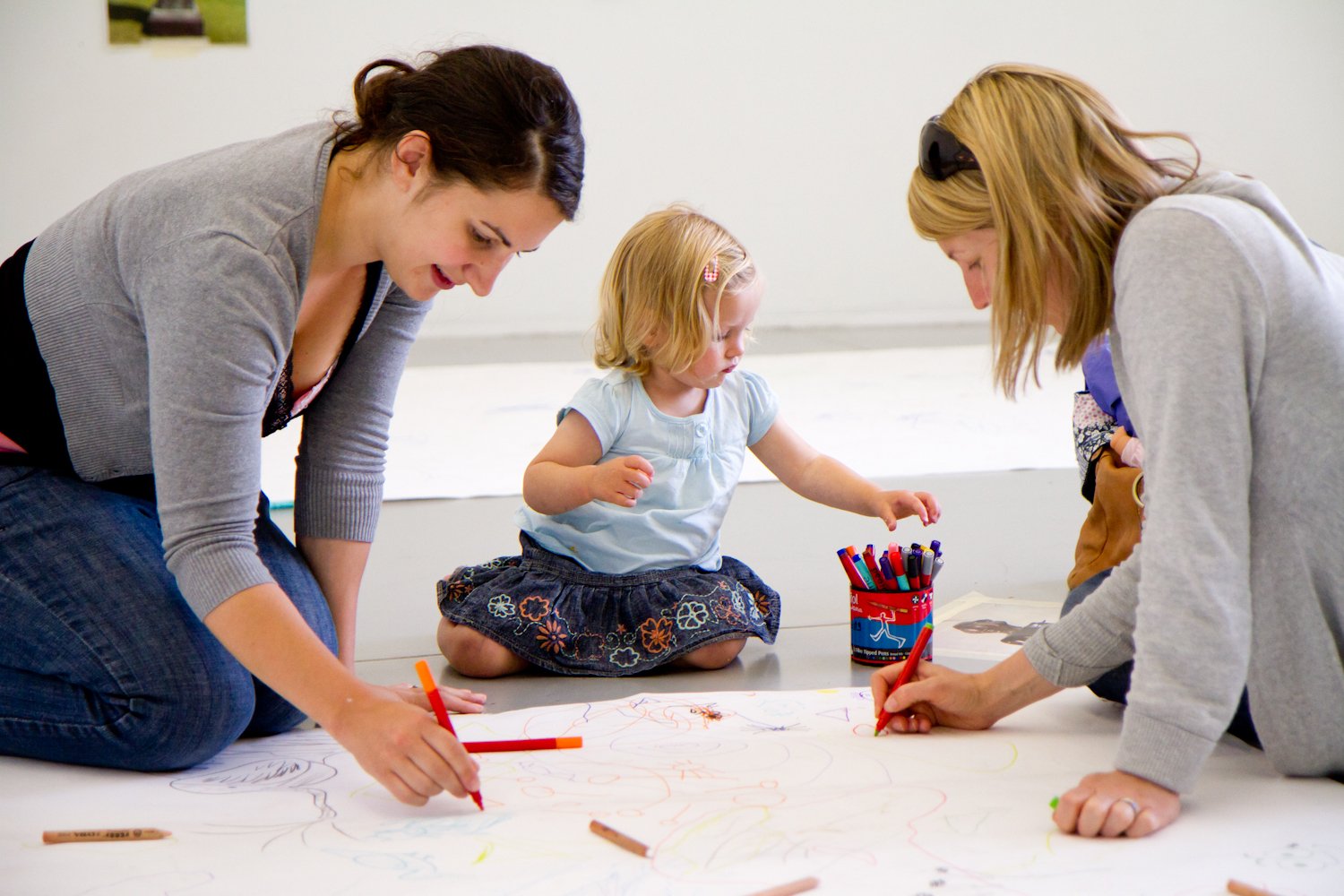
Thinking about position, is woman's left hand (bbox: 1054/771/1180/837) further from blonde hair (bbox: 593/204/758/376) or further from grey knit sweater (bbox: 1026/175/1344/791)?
blonde hair (bbox: 593/204/758/376)

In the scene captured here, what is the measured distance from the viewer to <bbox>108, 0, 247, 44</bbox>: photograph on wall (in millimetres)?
5086

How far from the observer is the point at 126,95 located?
516cm

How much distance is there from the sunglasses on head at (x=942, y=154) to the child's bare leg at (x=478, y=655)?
849mm

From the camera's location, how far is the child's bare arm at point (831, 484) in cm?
177

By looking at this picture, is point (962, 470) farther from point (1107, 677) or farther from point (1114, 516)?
point (1107, 677)

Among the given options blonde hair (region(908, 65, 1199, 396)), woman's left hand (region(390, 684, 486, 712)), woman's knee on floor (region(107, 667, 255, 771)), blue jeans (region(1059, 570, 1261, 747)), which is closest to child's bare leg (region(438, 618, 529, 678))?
woman's left hand (region(390, 684, 486, 712))

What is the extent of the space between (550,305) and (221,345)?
4.49m

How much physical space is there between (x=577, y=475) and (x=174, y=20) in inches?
166

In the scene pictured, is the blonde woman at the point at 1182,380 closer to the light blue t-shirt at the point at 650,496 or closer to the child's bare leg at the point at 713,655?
the child's bare leg at the point at 713,655

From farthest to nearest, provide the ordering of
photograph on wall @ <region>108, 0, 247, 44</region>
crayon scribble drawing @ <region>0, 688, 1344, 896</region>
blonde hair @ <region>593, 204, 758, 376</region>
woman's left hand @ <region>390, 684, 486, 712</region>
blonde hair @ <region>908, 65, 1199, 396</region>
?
photograph on wall @ <region>108, 0, 247, 44</region> < blonde hair @ <region>593, 204, 758, 376</region> < woman's left hand @ <region>390, 684, 486, 712</region> < blonde hair @ <region>908, 65, 1199, 396</region> < crayon scribble drawing @ <region>0, 688, 1344, 896</region>

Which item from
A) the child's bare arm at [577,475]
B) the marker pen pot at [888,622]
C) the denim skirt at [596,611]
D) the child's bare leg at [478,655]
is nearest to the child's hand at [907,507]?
the marker pen pot at [888,622]

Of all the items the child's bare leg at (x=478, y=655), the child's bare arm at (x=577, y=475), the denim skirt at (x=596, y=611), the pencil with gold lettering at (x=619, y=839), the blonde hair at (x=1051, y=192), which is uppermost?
the blonde hair at (x=1051, y=192)

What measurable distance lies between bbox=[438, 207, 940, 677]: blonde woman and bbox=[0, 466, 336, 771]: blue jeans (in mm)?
455

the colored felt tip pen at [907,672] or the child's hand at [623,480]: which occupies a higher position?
the child's hand at [623,480]
